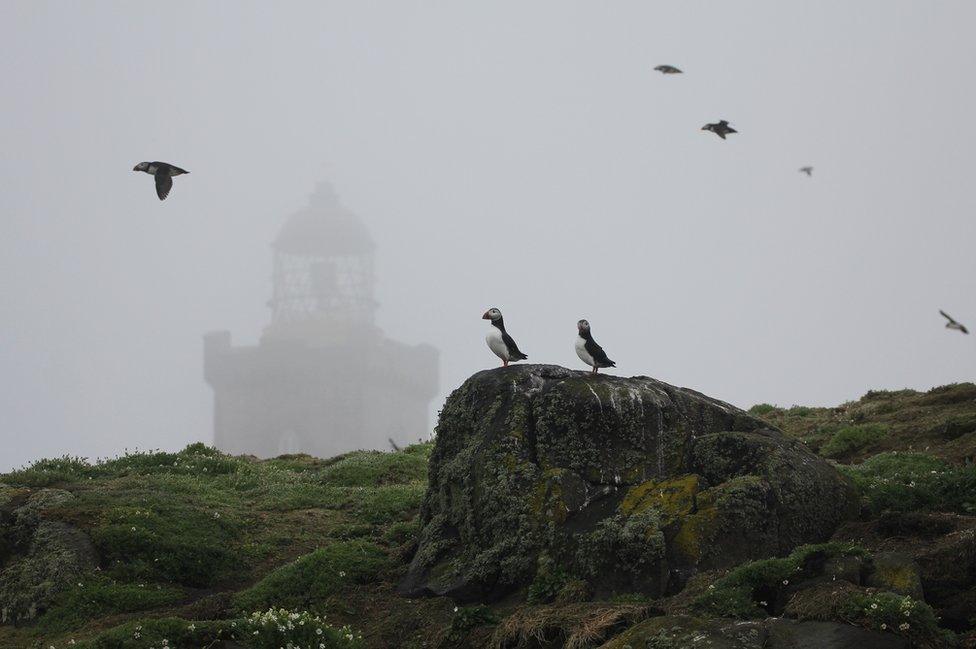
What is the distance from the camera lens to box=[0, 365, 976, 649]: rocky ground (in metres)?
15.2

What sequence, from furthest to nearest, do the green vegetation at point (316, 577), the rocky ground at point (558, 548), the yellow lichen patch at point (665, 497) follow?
the green vegetation at point (316, 577), the yellow lichen patch at point (665, 497), the rocky ground at point (558, 548)

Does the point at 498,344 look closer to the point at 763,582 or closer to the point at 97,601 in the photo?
the point at 763,582

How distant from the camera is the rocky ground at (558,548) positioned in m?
15.2

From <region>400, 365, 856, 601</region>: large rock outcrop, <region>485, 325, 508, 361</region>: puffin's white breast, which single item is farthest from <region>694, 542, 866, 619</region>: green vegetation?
<region>485, 325, 508, 361</region>: puffin's white breast

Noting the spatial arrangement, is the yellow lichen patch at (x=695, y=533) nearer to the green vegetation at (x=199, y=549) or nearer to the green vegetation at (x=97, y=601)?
the green vegetation at (x=199, y=549)

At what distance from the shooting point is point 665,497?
711 inches

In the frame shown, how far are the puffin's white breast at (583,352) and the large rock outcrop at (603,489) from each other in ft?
1.45

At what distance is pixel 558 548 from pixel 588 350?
3982 mm

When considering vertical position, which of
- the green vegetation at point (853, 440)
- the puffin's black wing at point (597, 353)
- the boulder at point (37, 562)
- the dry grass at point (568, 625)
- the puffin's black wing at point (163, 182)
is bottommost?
the dry grass at point (568, 625)

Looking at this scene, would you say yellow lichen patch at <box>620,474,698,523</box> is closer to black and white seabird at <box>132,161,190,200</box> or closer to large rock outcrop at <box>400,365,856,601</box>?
large rock outcrop at <box>400,365,856,601</box>

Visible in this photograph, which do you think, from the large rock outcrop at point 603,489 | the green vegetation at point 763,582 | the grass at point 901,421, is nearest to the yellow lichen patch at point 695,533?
the large rock outcrop at point 603,489

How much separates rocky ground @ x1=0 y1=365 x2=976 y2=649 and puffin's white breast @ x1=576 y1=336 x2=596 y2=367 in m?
0.30

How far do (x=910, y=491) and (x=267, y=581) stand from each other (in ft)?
36.2

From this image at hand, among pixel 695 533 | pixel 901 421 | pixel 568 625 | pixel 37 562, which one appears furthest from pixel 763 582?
pixel 37 562
